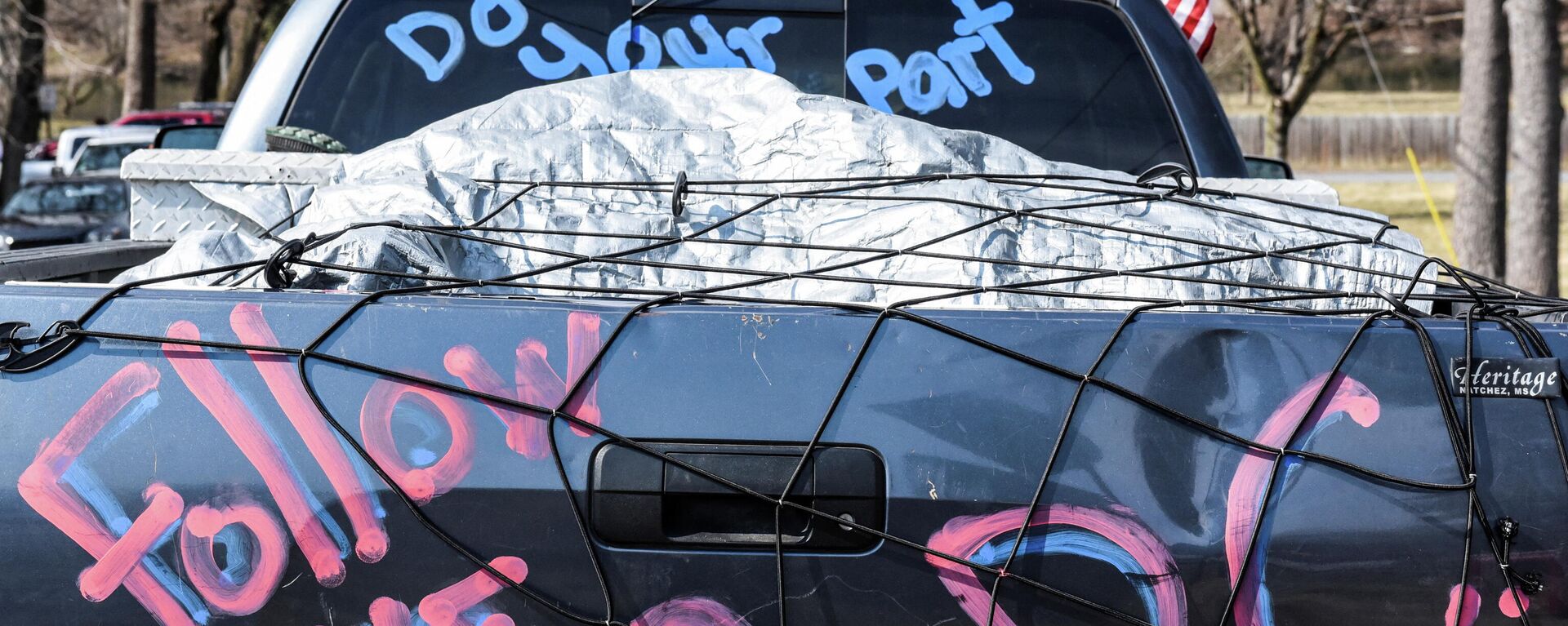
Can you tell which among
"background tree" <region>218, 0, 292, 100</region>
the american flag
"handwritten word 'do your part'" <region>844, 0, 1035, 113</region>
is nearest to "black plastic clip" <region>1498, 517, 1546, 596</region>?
"handwritten word 'do your part'" <region>844, 0, 1035, 113</region>

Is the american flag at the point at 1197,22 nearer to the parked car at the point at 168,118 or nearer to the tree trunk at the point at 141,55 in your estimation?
the parked car at the point at 168,118

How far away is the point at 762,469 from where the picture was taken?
1.75 metres

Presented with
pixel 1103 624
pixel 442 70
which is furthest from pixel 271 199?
pixel 1103 624

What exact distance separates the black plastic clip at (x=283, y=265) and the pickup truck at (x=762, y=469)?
0.18 m

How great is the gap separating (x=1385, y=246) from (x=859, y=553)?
3.92 feet

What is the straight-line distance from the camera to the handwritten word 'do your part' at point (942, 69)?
318cm

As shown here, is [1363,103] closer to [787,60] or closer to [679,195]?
[787,60]

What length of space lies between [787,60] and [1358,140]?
36.2 metres

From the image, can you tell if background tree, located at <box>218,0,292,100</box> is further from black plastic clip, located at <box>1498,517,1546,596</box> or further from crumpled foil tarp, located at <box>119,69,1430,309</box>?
black plastic clip, located at <box>1498,517,1546,596</box>

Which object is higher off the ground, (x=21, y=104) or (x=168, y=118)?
(x=168, y=118)

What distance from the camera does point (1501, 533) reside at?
1.75 meters

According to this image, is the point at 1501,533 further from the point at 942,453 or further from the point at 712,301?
the point at 712,301

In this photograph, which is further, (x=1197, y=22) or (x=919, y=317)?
(x=1197, y=22)

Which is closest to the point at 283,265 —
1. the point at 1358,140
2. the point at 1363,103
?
the point at 1358,140
